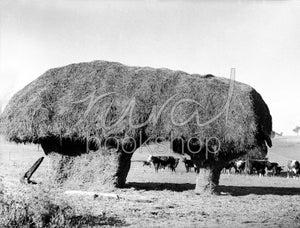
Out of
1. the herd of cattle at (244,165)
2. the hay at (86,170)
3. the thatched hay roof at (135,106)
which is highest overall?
the thatched hay roof at (135,106)

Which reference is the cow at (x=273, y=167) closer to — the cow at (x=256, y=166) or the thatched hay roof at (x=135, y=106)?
the cow at (x=256, y=166)

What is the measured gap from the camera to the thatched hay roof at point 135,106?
17.0 meters

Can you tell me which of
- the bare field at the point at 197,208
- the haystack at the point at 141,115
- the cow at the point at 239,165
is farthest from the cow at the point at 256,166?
the haystack at the point at 141,115

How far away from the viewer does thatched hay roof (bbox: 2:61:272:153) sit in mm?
17031

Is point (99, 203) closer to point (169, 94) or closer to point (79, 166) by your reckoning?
point (79, 166)

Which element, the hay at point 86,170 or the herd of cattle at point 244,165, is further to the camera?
the herd of cattle at point 244,165

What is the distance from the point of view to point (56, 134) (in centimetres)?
1773

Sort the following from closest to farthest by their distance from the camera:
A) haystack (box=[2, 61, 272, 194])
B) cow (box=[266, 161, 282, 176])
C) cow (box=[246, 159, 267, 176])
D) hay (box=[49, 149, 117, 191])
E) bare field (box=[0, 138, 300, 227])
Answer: bare field (box=[0, 138, 300, 227]), haystack (box=[2, 61, 272, 194]), hay (box=[49, 149, 117, 191]), cow (box=[246, 159, 267, 176]), cow (box=[266, 161, 282, 176])

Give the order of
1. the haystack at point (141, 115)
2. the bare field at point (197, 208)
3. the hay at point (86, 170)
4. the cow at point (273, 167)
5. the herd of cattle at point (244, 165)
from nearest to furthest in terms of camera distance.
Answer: the bare field at point (197, 208)
the haystack at point (141, 115)
the hay at point (86, 170)
the herd of cattle at point (244, 165)
the cow at point (273, 167)

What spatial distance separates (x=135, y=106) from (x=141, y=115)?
1.49 ft

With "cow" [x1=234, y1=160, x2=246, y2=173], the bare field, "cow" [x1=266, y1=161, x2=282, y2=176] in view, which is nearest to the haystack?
the bare field

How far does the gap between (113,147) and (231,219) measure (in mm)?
6799

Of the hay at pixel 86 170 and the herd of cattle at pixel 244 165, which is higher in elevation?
the herd of cattle at pixel 244 165

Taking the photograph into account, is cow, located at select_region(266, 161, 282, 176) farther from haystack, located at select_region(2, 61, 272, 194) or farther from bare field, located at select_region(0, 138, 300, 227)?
haystack, located at select_region(2, 61, 272, 194)
